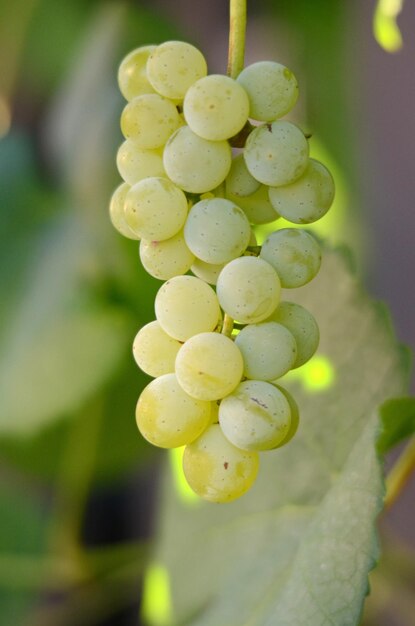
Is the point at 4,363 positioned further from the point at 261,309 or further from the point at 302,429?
the point at 261,309

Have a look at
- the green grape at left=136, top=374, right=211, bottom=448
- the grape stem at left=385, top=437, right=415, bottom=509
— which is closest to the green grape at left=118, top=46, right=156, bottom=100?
the green grape at left=136, top=374, right=211, bottom=448

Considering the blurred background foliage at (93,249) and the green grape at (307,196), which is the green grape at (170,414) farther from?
the blurred background foliage at (93,249)

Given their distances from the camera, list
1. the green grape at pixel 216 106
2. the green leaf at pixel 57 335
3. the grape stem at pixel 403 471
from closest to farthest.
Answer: the green grape at pixel 216 106
the grape stem at pixel 403 471
the green leaf at pixel 57 335

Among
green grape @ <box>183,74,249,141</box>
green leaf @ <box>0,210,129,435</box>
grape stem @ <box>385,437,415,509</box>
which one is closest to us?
green grape @ <box>183,74,249,141</box>

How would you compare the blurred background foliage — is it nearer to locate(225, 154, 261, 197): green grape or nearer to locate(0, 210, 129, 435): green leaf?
locate(0, 210, 129, 435): green leaf

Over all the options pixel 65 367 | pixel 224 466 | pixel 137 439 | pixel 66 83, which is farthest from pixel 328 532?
pixel 66 83

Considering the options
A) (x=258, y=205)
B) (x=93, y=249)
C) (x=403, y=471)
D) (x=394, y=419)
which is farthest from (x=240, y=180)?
(x=93, y=249)

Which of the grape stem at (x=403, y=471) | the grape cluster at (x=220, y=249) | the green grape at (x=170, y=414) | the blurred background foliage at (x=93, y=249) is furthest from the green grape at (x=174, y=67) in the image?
the blurred background foliage at (x=93, y=249)
